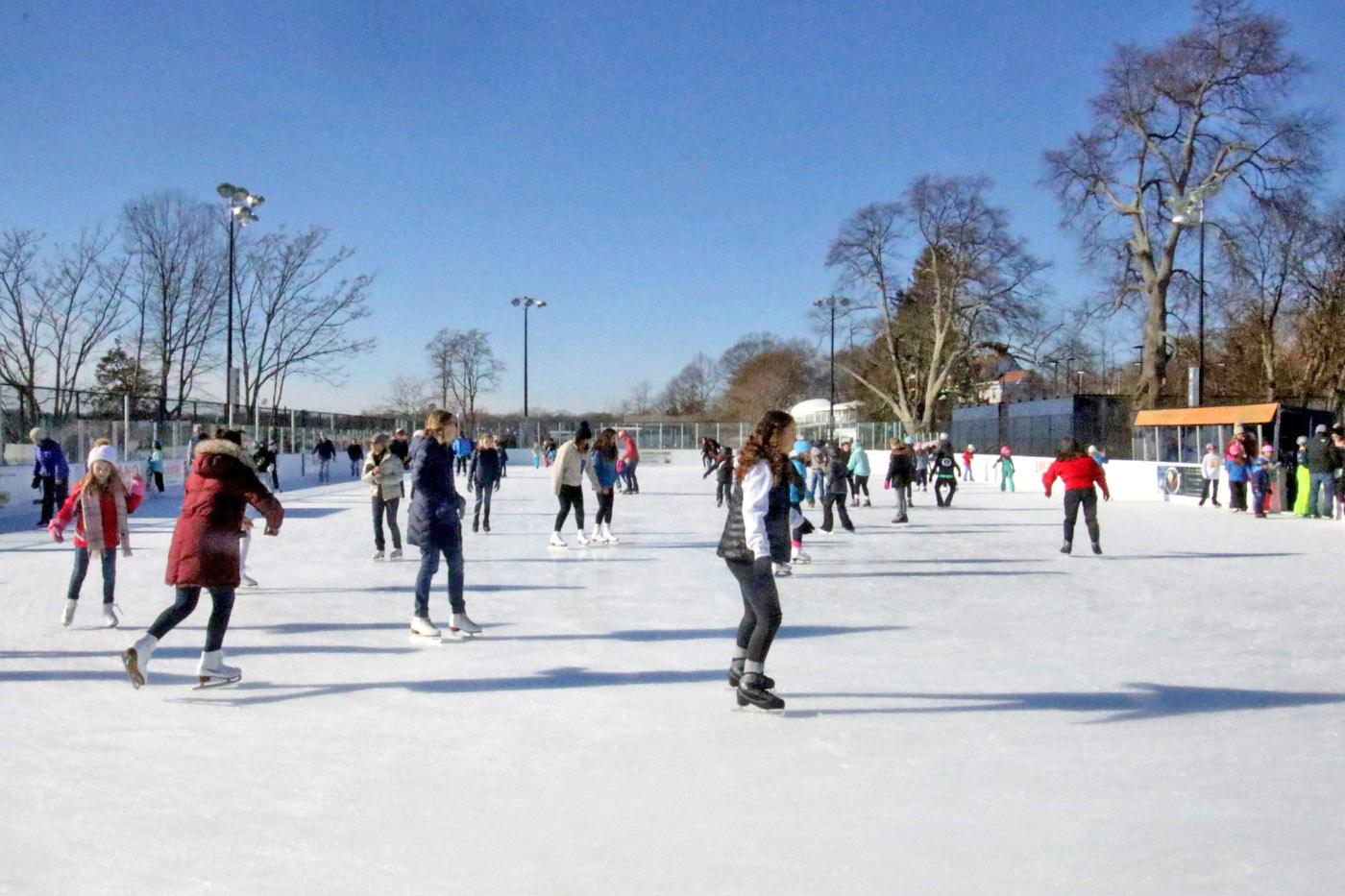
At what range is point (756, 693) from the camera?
5043 millimetres

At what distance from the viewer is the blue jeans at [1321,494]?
58.3 ft

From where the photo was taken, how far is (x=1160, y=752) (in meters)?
4.42

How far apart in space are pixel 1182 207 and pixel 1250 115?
3.43 m

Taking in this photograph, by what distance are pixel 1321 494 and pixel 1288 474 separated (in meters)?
1.86

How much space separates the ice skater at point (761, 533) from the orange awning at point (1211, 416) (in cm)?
1998

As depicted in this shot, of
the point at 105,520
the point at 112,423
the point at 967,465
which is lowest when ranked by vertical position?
the point at 967,465

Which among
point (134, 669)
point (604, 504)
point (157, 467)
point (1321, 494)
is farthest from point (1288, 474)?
point (157, 467)

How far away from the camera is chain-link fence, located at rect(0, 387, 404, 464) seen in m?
18.7

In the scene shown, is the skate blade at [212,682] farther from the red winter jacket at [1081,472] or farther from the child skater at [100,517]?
the red winter jacket at [1081,472]

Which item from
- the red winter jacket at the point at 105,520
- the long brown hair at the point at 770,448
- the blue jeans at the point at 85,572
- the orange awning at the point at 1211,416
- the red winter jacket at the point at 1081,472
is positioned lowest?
the blue jeans at the point at 85,572

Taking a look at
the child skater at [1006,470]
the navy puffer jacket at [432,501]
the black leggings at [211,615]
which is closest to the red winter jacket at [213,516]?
the black leggings at [211,615]

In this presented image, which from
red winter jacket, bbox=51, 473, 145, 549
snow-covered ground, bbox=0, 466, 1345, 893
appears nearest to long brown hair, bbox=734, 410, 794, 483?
snow-covered ground, bbox=0, 466, 1345, 893

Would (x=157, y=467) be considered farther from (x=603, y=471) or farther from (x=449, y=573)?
(x=449, y=573)

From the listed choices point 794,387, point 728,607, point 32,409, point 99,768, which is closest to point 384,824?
point 99,768
